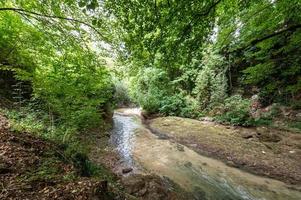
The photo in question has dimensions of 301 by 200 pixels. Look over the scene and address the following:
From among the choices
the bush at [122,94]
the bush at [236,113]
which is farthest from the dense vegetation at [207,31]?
the bush at [122,94]

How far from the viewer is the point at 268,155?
7426 mm

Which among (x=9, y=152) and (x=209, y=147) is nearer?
(x=9, y=152)

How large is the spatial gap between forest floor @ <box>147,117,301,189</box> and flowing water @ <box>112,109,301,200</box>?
0.51 m

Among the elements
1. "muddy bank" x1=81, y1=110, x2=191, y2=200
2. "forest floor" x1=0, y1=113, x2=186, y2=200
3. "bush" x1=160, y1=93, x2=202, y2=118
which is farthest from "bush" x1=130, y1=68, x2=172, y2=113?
"forest floor" x1=0, y1=113, x2=186, y2=200

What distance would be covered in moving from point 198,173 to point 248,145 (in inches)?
125

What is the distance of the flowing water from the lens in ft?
17.0

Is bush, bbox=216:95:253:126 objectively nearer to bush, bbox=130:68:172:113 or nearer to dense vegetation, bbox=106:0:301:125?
bush, bbox=130:68:172:113

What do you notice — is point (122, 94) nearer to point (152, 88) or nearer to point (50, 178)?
point (152, 88)

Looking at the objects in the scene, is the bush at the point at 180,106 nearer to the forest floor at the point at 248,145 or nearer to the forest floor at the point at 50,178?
the forest floor at the point at 248,145

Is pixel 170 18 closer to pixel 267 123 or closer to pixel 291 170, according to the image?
pixel 291 170

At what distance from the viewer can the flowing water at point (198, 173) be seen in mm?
5195

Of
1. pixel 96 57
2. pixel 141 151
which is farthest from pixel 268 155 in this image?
pixel 96 57

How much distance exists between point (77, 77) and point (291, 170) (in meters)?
6.65

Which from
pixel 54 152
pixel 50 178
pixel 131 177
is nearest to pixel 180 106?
pixel 131 177
